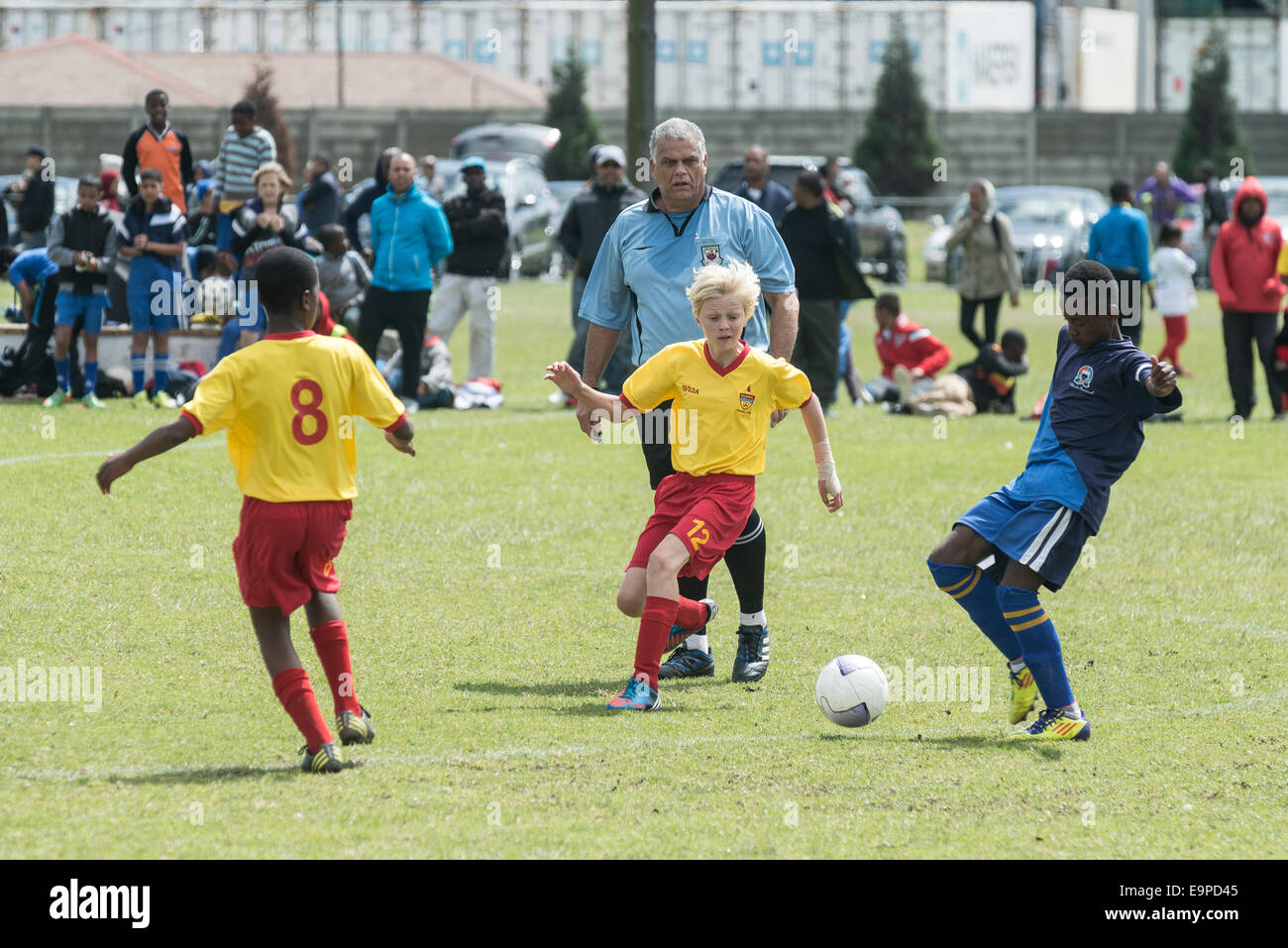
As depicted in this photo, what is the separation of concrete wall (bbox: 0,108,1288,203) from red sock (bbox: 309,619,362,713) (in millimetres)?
46449

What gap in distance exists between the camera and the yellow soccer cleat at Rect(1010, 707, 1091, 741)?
615 cm

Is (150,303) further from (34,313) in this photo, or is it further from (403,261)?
(403,261)

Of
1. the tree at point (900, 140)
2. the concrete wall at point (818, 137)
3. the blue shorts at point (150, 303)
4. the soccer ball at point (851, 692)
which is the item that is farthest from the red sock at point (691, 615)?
the concrete wall at point (818, 137)

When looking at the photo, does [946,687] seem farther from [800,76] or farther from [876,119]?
[800,76]

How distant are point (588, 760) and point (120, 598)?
3214 mm

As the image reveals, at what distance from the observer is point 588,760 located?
569 centimetres

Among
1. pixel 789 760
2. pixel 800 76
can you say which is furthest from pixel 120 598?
pixel 800 76

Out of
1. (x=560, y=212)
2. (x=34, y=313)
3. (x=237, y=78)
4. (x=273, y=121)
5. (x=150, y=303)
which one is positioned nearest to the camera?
(x=150, y=303)

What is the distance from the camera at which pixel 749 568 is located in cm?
711

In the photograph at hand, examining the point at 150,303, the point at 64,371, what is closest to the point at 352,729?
the point at 150,303

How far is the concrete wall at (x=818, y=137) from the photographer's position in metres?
51.7

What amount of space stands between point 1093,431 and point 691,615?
64.5 inches

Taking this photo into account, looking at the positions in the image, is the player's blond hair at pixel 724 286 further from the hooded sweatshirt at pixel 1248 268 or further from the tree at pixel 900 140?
the tree at pixel 900 140

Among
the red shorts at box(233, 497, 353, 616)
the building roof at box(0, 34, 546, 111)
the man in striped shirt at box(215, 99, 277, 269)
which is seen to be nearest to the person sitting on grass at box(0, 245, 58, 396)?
the man in striped shirt at box(215, 99, 277, 269)
